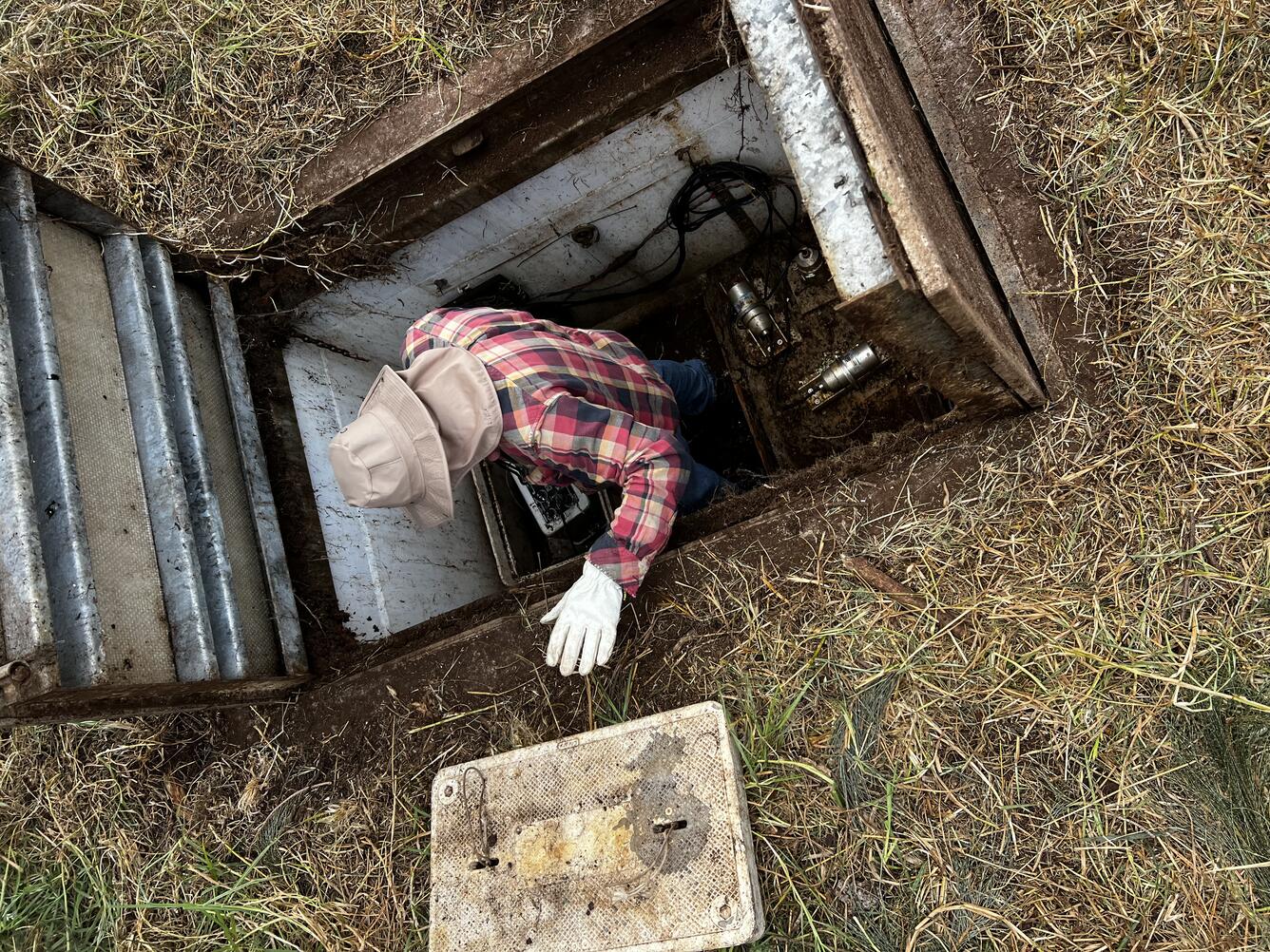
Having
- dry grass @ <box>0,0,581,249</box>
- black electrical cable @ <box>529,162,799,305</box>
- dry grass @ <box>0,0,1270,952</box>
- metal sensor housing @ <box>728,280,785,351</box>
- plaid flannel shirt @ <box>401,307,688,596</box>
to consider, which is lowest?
dry grass @ <box>0,0,1270,952</box>

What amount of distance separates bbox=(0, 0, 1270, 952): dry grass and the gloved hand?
0.49 ft

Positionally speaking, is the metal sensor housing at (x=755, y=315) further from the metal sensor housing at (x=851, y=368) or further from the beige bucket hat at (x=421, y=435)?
the beige bucket hat at (x=421, y=435)

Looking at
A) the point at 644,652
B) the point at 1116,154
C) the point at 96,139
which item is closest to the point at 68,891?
the point at 644,652

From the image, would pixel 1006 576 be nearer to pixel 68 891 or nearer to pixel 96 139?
pixel 68 891

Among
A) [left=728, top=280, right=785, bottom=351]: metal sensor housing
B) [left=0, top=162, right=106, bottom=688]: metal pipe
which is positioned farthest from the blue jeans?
[left=0, top=162, right=106, bottom=688]: metal pipe

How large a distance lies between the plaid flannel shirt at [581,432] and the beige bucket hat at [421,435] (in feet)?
0.32

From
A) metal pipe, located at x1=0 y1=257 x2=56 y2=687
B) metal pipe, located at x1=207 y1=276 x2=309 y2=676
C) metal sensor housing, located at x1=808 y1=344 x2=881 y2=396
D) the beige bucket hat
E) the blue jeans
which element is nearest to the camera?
metal pipe, located at x1=0 y1=257 x2=56 y2=687

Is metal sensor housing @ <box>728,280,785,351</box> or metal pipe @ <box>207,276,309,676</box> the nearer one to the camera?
metal pipe @ <box>207,276,309,676</box>

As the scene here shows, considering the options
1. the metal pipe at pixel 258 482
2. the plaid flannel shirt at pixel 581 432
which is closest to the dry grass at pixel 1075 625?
the plaid flannel shirt at pixel 581 432

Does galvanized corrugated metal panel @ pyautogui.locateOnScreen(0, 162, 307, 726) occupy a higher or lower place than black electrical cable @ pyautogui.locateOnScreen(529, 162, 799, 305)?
lower

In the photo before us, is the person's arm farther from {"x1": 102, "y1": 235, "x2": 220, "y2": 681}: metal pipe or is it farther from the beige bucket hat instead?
{"x1": 102, "y1": 235, "x2": 220, "y2": 681}: metal pipe

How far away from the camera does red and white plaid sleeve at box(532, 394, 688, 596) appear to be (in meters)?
2.24

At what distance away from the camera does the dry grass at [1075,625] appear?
1858mm

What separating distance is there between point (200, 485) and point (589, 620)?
1341 millimetres
